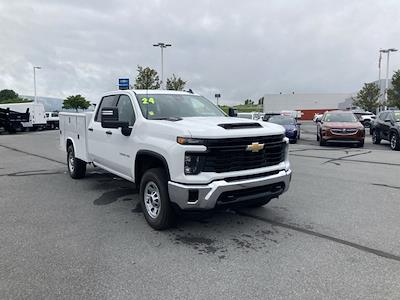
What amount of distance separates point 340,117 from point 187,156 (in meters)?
14.6

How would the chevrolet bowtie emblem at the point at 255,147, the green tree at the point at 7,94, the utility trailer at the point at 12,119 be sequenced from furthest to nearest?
1. the green tree at the point at 7,94
2. the utility trailer at the point at 12,119
3. the chevrolet bowtie emblem at the point at 255,147

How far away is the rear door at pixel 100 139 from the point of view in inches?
262

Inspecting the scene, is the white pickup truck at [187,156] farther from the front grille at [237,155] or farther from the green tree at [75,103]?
the green tree at [75,103]

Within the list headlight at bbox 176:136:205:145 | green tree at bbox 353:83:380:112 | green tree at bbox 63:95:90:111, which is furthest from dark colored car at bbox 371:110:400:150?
green tree at bbox 63:95:90:111

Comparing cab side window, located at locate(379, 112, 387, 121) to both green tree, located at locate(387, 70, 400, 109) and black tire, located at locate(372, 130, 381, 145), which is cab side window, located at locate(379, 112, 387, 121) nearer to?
black tire, located at locate(372, 130, 381, 145)

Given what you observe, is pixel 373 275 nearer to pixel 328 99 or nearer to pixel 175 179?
pixel 175 179

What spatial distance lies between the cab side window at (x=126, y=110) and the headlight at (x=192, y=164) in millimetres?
1593

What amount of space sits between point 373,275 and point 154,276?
2.20 m

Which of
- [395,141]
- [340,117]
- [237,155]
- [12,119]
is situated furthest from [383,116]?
[12,119]

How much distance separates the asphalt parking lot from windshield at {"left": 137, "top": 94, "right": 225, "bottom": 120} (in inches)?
63.6

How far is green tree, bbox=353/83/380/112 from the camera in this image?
59062 millimetres

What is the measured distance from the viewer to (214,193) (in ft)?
15.1

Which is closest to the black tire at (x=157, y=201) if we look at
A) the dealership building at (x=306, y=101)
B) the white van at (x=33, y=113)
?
the white van at (x=33, y=113)

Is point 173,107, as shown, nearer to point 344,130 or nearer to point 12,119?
point 344,130
